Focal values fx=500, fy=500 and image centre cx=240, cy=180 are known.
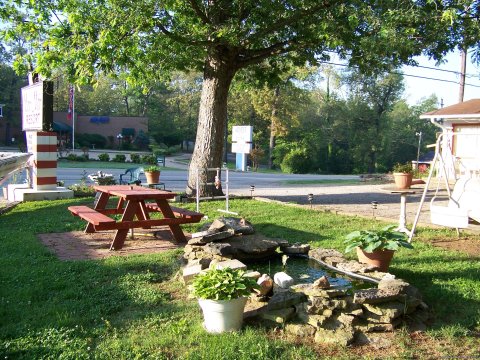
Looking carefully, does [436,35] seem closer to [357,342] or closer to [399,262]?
[399,262]

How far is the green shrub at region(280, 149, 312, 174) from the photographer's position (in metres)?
44.1

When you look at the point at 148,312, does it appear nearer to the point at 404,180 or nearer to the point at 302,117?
the point at 404,180

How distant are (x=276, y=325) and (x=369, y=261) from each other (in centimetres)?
171

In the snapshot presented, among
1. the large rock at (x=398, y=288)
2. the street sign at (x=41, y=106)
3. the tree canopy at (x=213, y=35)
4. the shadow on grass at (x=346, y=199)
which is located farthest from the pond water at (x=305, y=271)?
the street sign at (x=41, y=106)

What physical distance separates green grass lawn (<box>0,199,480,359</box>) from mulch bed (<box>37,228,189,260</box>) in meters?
0.28

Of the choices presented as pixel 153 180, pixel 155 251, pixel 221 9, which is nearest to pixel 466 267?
pixel 155 251

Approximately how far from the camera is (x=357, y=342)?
386 cm

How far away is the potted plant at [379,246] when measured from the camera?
5.25 metres

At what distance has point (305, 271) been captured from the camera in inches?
223

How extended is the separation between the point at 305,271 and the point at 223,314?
1.97m

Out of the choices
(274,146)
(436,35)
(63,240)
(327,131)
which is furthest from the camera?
(327,131)

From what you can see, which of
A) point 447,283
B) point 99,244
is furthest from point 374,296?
point 99,244

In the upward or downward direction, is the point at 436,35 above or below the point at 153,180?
above

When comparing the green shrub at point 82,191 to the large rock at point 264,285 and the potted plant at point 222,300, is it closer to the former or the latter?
the large rock at point 264,285
